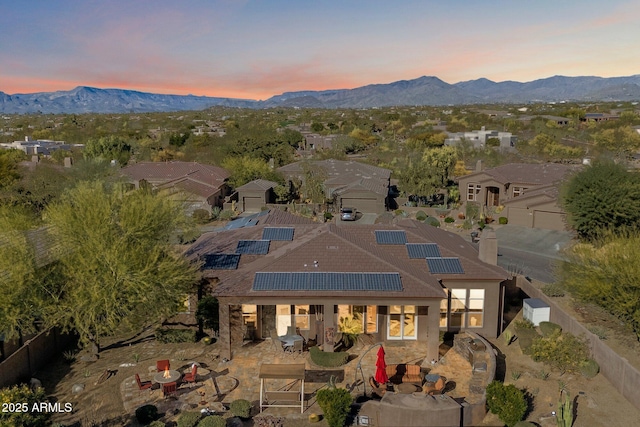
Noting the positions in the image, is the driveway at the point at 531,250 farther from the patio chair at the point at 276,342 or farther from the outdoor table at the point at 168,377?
the outdoor table at the point at 168,377

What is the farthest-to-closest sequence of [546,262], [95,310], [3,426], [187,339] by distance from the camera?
1. [546,262]
2. [187,339]
3. [95,310]
4. [3,426]

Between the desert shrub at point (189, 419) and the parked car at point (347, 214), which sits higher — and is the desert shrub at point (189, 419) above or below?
below

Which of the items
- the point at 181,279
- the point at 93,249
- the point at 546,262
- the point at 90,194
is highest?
the point at 90,194

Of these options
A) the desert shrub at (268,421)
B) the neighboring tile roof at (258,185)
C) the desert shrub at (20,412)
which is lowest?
the desert shrub at (268,421)

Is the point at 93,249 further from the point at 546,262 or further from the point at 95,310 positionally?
the point at 546,262

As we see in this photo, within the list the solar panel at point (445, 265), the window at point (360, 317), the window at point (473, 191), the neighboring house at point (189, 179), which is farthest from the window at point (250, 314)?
the window at point (473, 191)

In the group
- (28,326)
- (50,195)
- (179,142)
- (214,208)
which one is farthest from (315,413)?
(179,142)
